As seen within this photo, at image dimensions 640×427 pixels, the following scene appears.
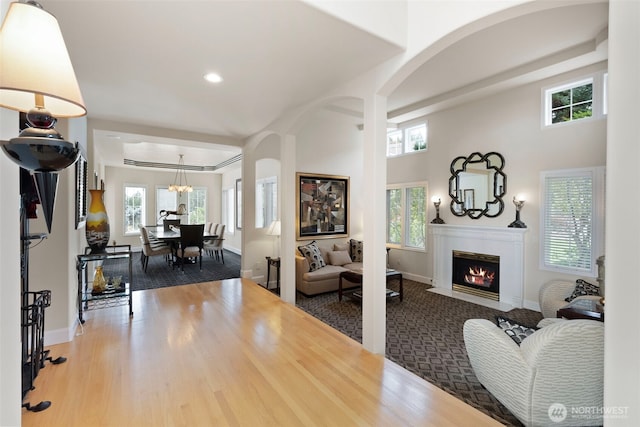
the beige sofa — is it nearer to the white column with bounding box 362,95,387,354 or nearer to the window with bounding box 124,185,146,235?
the white column with bounding box 362,95,387,354

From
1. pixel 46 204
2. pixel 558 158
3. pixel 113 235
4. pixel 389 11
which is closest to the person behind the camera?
pixel 46 204

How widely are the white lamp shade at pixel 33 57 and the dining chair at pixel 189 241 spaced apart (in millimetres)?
5663

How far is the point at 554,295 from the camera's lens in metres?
3.56

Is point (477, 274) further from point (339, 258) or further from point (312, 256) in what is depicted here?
point (312, 256)

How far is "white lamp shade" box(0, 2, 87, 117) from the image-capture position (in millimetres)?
978

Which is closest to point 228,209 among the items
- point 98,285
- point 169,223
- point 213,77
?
point 169,223

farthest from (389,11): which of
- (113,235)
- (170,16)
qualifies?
(113,235)

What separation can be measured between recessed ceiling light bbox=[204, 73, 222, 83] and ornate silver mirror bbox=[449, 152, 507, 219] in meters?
4.14

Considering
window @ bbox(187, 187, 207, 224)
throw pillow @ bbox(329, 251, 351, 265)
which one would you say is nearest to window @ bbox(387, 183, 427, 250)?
throw pillow @ bbox(329, 251, 351, 265)

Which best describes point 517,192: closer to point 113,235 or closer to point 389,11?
point 389,11

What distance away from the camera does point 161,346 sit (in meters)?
2.86

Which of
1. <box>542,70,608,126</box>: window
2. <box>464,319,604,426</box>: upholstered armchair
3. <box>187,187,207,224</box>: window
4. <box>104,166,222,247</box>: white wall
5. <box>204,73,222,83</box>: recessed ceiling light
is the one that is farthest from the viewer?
<box>187,187,207,224</box>: window

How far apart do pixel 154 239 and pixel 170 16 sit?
6.13 m

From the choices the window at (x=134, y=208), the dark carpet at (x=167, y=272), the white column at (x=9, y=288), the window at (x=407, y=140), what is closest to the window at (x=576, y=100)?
the window at (x=407, y=140)
